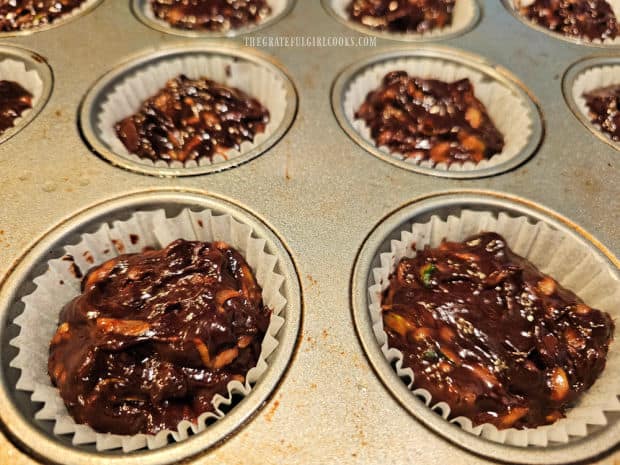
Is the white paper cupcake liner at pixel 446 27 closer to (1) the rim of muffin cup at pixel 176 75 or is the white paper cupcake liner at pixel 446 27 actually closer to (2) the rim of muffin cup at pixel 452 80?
(2) the rim of muffin cup at pixel 452 80

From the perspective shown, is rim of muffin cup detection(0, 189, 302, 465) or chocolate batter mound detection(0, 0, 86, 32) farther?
chocolate batter mound detection(0, 0, 86, 32)

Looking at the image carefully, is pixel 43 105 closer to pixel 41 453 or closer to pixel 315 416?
pixel 41 453

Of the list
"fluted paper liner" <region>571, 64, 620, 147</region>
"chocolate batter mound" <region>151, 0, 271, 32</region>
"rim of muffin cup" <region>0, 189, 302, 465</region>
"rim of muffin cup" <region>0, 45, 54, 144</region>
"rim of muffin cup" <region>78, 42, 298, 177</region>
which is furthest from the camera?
"chocolate batter mound" <region>151, 0, 271, 32</region>

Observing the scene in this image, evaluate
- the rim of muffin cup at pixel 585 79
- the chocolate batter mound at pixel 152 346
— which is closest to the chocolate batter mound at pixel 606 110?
the rim of muffin cup at pixel 585 79

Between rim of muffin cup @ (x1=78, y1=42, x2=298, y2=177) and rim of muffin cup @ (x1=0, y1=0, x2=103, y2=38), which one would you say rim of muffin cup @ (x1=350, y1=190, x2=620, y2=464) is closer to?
rim of muffin cup @ (x1=78, y1=42, x2=298, y2=177)

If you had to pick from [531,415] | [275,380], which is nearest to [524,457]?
[531,415]

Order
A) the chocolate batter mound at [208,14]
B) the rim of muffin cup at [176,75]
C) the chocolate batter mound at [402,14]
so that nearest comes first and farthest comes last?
the rim of muffin cup at [176,75] → the chocolate batter mound at [208,14] → the chocolate batter mound at [402,14]

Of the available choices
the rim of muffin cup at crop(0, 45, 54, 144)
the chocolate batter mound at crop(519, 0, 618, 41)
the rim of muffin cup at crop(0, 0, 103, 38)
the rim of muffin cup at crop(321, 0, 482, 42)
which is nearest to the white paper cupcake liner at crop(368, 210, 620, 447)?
the rim of muffin cup at crop(321, 0, 482, 42)
